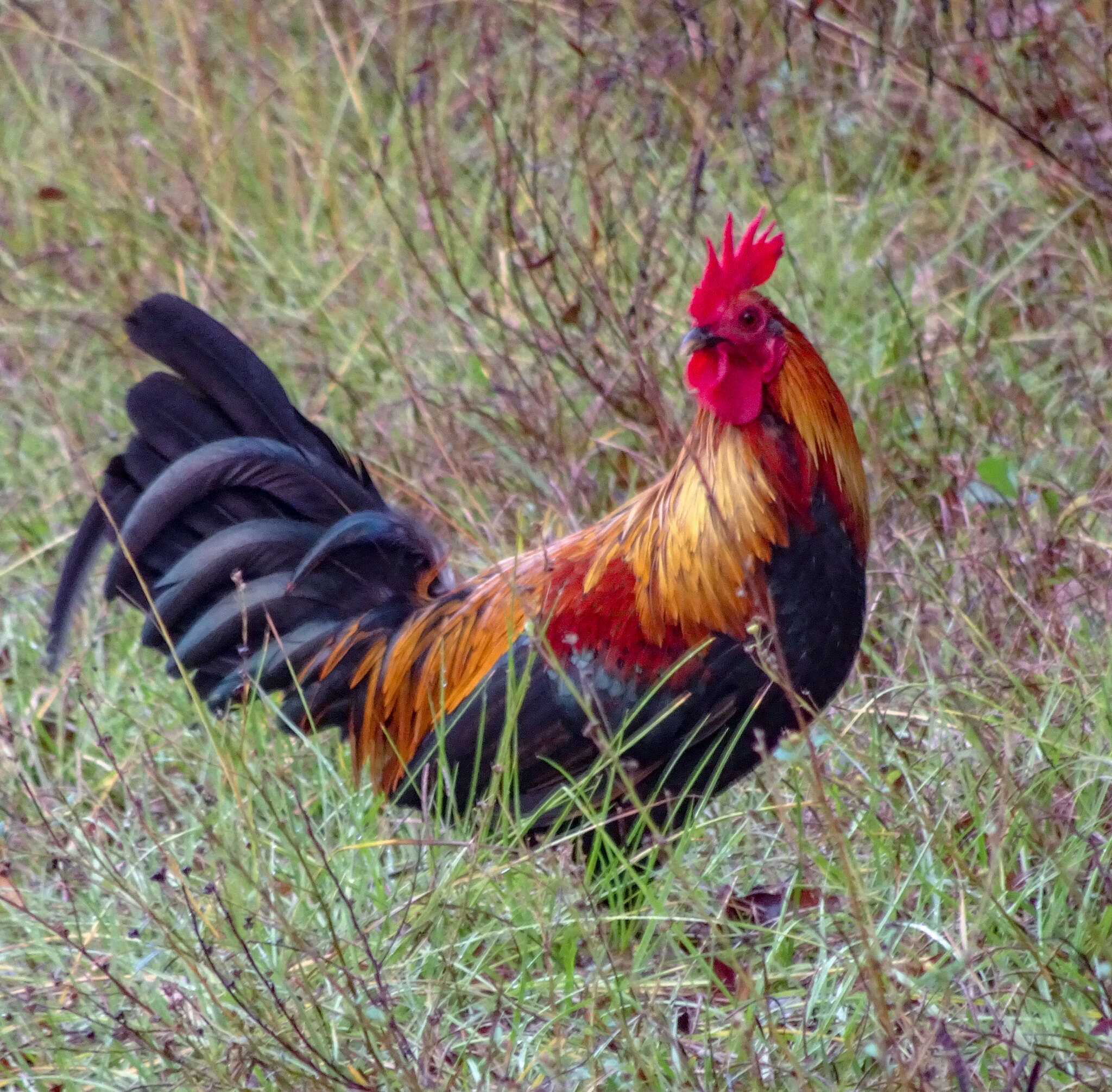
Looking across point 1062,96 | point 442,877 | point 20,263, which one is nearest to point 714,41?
point 1062,96

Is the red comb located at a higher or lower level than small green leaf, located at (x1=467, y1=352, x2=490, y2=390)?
higher

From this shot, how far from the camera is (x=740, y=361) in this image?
3.00 metres

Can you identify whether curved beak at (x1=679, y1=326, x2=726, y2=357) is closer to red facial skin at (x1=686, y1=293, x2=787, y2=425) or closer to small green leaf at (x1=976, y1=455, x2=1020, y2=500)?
red facial skin at (x1=686, y1=293, x2=787, y2=425)

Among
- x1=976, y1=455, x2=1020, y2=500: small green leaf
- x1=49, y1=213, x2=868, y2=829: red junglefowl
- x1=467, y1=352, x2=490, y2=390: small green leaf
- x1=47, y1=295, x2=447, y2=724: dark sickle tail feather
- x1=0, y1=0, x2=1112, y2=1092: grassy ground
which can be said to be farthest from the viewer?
x1=467, y1=352, x2=490, y2=390: small green leaf

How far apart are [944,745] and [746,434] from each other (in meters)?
0.85

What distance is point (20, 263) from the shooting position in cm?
622

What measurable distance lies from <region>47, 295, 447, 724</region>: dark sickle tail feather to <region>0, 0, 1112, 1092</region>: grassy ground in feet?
0.83

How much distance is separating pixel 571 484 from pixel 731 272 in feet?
5.10

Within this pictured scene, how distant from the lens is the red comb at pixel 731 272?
3.06 metres

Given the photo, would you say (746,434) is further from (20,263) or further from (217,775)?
(20,263)

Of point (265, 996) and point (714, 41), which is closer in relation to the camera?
point (265, 996)

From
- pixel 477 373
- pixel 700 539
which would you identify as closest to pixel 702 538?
pixel 700 539

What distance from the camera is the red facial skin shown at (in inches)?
117

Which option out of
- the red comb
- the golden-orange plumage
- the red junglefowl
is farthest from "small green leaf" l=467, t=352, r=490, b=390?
the red comb
